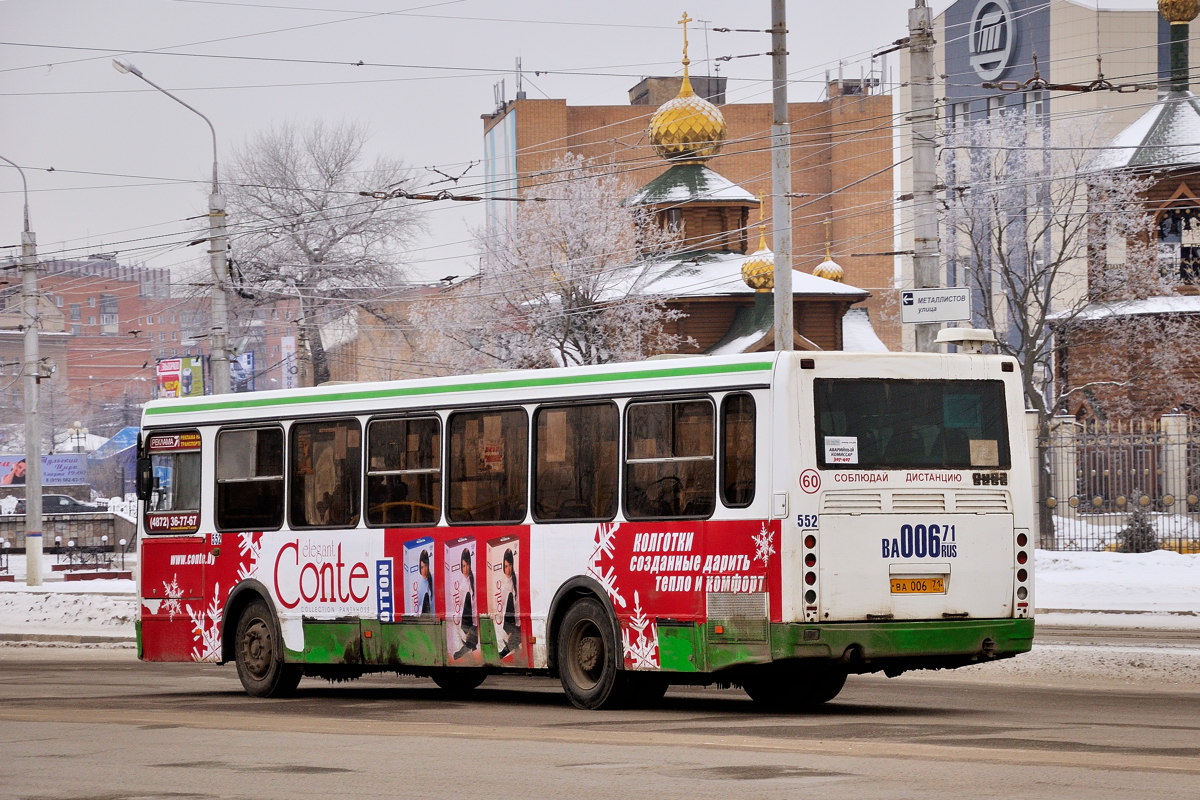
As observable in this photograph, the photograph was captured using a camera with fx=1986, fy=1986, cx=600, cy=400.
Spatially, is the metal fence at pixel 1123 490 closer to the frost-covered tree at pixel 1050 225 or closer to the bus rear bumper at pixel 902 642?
the frost-covered tree at pixel 1050 225

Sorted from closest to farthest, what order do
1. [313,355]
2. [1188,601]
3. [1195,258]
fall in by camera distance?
[1188,601], [1195,258], [313,355]

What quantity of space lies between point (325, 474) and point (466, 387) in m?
1.98

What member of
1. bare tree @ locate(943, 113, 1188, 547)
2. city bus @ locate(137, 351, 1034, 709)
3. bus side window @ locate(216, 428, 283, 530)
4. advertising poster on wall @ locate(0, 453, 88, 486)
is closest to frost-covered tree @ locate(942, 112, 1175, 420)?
bare tree @ locate(943, 113, 1188, 547)

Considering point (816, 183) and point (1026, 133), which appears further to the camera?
point (816, 183)

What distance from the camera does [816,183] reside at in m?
109

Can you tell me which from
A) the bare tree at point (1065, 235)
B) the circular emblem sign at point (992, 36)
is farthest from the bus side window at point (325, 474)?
the circular emblem sign at point (992, 36)

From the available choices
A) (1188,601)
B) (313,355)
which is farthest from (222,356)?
(313,355)

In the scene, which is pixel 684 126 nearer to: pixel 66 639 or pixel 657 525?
pixel 66 639

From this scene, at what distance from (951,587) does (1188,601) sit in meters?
16.4

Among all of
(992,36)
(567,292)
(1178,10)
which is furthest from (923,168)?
(992,36)

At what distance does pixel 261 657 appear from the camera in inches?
699

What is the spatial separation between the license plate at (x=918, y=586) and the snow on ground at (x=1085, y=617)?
409cm

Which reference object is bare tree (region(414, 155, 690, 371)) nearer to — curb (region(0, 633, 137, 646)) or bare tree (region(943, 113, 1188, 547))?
bare tree (region(943, 113, 1188, 547))

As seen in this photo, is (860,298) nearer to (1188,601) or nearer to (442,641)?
(1188,601)
